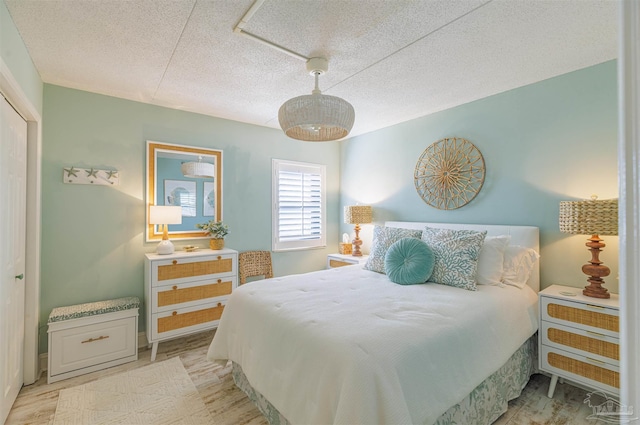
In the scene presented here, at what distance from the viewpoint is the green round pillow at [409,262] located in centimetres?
247

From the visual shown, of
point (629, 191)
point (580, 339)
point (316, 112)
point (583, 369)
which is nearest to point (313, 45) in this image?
point (316, 112)

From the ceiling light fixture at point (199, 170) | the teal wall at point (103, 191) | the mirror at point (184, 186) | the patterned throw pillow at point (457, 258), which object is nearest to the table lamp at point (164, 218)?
the mirror at point (184, 186)

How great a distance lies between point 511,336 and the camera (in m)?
2.02

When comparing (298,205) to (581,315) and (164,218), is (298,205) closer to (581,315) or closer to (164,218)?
(164,218)

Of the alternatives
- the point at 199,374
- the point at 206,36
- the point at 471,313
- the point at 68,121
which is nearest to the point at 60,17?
the point at 206,36

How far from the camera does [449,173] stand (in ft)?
10.9

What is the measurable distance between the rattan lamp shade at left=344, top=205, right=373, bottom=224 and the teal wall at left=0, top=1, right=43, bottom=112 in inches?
132

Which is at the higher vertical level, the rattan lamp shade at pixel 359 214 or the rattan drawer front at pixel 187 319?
the rattan lamp shade at pixel 359 214

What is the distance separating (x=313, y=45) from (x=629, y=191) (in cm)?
212

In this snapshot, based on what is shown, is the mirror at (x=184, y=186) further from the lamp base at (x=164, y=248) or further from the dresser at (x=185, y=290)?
the dresser at (x=185, y=290)

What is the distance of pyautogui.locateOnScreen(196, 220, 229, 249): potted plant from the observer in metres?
3.39

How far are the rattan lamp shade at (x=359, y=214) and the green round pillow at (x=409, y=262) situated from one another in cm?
Answer: 141

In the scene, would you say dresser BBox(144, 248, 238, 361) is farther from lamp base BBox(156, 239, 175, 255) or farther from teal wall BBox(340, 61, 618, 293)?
teal wall BBox(340, 61, 618, 293)

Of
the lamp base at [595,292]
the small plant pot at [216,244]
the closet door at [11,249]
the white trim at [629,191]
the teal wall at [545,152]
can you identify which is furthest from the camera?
the small plant pot at [216,244]
